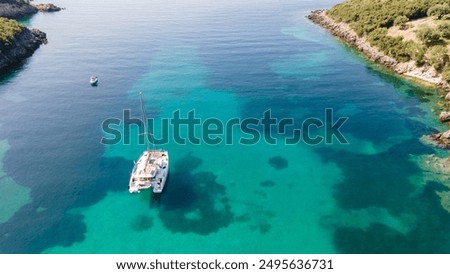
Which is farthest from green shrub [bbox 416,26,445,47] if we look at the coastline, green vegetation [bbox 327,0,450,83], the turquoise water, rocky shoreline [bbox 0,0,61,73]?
rocky shoreline [bbox 0,0,61,73]

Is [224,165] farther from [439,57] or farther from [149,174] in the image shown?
[439,57]

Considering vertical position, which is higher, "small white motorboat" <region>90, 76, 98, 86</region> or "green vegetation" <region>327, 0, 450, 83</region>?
"green vegetation" <region>327, 0, 450, 83</region>

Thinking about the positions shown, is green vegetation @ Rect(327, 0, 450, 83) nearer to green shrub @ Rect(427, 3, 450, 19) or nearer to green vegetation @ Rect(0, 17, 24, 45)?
green shrub @ Rect(427, 3, 450, 19)

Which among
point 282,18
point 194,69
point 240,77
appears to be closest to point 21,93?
point 194,69

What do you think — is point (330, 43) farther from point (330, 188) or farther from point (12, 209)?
point (12, 209)

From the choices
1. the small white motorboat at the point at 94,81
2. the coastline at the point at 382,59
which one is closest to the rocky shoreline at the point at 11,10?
the small white motorboat at the point at 94,81

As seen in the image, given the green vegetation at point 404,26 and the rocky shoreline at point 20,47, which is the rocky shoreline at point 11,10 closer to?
the rocky shoreline at point 20,47

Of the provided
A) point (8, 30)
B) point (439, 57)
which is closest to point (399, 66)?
point (439, 57)
